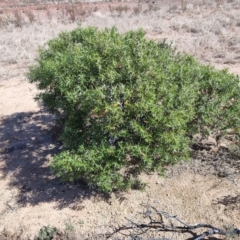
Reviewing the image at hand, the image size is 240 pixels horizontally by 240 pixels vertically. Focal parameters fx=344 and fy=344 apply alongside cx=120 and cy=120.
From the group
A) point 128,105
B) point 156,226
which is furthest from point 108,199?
point 128,105

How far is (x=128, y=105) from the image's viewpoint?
4.41 meters

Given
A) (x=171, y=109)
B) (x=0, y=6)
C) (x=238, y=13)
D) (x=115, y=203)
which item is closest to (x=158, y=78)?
(x=171, y=109)

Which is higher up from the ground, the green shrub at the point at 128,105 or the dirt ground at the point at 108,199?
the green shrub at the point at 128,105

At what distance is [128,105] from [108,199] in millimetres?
1801

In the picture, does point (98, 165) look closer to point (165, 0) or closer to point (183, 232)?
point (183, 232)

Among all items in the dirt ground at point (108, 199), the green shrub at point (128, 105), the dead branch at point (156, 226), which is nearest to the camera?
the green shrub at point (128, 105)

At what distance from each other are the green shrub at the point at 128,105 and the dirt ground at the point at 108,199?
0.55m

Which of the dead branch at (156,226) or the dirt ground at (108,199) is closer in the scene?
the dead branch at (156,226)

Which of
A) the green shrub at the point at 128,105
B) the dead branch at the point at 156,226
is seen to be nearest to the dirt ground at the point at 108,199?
the dead branch at the point at 156,226

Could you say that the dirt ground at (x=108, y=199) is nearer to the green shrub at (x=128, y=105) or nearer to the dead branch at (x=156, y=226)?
the dead branch at (x=156, y=226)

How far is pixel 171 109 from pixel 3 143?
4.17 meters

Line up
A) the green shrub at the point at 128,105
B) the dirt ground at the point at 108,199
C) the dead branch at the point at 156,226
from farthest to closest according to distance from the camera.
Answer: the dirt ground at the point at 108,199 → the dead branch at the point at 156,226 → the green shrub at the point at 128,105

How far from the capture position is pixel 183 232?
→ 488cm

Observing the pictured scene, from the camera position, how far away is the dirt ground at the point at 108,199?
5121 millimetres
